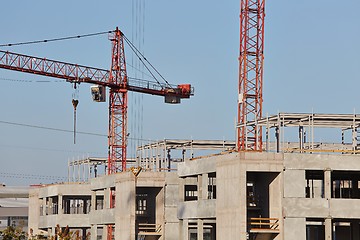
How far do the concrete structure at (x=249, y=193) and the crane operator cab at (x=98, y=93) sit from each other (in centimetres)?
2995

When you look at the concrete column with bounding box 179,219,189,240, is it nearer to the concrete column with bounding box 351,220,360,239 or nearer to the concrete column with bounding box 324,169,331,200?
the concrete column with bounding box 351,220,360,239

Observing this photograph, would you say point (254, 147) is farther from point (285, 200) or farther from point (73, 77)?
point (73, 77)

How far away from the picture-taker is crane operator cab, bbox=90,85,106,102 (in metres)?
158

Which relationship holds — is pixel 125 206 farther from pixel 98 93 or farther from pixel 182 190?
pixel 98 93

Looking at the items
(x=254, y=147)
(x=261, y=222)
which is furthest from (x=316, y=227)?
(x=261, y=222)

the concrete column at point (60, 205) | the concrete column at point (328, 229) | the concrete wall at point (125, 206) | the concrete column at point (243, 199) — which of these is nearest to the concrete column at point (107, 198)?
the concrete wall at point (125, 206)

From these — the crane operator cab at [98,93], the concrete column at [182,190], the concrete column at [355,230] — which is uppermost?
the crane operator cab at [98,93]

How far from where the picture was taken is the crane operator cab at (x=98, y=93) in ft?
518

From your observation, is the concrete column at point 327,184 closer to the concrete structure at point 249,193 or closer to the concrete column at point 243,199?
the concrete structure at point 249,193

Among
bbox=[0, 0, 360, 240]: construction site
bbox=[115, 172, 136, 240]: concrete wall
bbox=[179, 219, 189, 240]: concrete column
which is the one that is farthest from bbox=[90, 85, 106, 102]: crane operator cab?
bbox=[179, 219, 189, 240]: concrete column

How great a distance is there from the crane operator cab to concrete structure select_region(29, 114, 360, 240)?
2995 cm

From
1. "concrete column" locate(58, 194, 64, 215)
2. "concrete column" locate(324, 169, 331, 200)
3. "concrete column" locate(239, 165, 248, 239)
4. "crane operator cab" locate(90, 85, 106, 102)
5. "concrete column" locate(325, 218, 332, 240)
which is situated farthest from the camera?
"crane operator cab" locate(90, 85, 106, 102)

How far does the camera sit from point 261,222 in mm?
86812

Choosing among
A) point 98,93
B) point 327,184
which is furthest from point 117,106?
point 327,184
